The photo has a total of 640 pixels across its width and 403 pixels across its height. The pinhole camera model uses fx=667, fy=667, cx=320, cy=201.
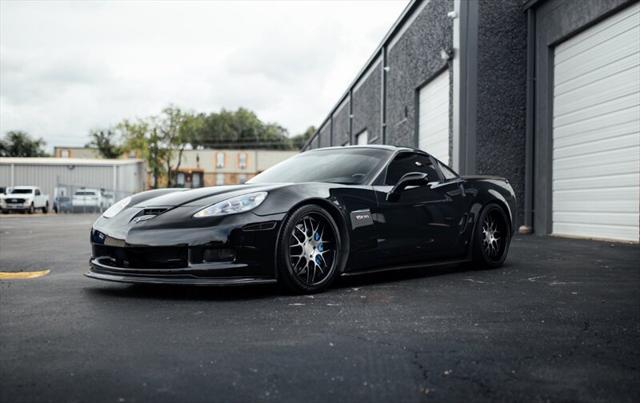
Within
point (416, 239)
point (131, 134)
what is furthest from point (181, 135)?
point (416, 239)

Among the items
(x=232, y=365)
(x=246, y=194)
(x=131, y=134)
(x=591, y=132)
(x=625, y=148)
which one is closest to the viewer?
(x=232, y=365)

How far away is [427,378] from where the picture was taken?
8.36 feet

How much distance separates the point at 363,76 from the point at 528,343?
20.8m

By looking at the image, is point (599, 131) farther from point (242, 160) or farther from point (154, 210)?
point (242, 160)

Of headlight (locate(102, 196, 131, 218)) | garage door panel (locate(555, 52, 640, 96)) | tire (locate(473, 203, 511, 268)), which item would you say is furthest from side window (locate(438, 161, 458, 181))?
garage door panel (locate(555, 52, 640, 96))

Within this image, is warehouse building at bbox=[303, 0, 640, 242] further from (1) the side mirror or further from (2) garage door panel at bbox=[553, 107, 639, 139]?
(1) the side mirror

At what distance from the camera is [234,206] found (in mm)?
4520

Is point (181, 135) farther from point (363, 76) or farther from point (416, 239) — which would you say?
point (416, 239)

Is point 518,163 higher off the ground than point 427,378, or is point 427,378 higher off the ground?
point 518,163

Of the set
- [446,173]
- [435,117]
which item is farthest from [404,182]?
[435,117]

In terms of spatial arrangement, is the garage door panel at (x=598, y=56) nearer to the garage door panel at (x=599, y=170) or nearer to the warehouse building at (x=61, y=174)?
the garage door panel at (x=599, y=170)

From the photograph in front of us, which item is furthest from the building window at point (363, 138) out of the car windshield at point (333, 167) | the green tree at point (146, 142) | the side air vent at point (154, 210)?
the green tree at point (146, 142)

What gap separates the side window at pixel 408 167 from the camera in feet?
18.4

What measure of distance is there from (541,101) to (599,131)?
1801 mm
